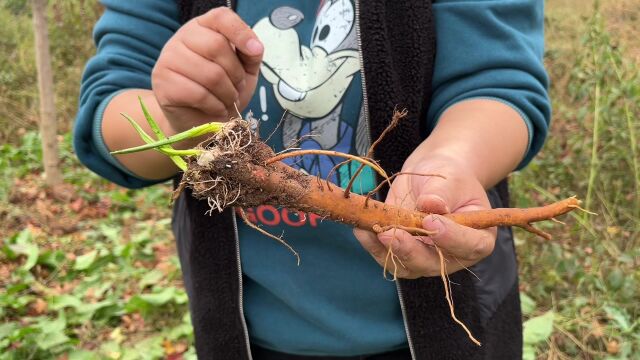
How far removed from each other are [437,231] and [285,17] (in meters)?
0.47

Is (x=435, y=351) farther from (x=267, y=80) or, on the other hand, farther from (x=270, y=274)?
(x=267, y=80)

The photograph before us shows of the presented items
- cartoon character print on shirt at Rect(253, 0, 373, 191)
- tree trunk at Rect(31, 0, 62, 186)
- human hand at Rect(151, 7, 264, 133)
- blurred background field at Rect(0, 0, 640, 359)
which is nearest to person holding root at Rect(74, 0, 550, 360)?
cartoon character print on shirt at Rect(253, 0, 373, 191)

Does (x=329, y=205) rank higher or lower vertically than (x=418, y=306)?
higher

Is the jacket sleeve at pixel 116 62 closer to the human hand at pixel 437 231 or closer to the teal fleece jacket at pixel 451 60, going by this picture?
the teal fleece jacket at pixel 451 60

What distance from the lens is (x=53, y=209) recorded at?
3010mm

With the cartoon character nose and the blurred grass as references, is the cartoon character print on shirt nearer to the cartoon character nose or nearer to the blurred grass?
the cartoon character nose

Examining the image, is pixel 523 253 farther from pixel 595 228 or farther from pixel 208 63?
pixel 208 63

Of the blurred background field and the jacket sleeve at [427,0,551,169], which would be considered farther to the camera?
the blurred background field

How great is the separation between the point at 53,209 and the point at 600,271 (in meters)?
2.68

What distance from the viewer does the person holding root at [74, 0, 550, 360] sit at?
93cm

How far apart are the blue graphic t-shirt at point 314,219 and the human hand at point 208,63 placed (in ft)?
0.61

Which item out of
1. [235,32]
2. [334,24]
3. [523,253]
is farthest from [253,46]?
[523,253]

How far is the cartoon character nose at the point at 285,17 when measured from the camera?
967 millimetres

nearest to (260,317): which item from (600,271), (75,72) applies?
(600,271)
